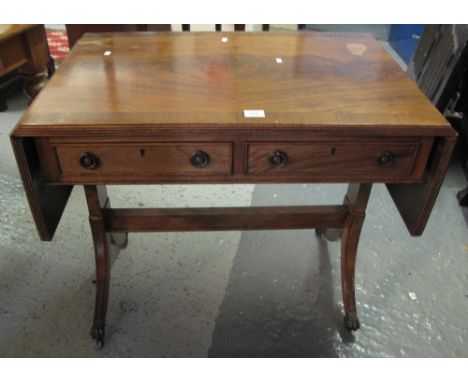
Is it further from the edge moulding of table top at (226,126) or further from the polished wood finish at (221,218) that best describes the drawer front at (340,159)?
the polished wood finish at (221,218)

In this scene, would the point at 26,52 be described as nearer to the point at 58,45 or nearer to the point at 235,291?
the point at 235,291

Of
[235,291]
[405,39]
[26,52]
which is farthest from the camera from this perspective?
[405,39]

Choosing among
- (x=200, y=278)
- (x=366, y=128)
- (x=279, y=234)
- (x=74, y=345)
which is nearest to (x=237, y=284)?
(x=200, y=278)

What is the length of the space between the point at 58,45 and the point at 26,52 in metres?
1.83

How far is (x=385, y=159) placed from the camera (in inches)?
41.3

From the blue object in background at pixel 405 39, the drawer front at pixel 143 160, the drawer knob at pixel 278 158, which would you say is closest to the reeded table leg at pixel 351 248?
the drawer knob at pixel 278 158

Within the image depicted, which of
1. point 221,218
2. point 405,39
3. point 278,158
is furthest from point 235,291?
point 405,39

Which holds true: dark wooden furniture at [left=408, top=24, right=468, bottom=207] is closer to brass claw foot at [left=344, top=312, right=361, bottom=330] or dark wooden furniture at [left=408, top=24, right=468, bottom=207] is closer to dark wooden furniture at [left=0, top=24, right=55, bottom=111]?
brass claw foot at [left=344, top=312, right=361, bottom=330]

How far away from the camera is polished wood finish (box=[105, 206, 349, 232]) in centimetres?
139

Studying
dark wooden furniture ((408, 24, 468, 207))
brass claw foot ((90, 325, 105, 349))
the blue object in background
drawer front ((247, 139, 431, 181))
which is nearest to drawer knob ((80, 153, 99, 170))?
drawer front ((247, 139, 431, 181))

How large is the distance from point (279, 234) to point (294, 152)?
904 mm

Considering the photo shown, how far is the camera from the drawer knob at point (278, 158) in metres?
1.02

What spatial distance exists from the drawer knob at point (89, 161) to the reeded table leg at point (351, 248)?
2.69ft

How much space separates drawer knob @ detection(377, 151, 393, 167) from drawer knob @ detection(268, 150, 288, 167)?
0.24 m
